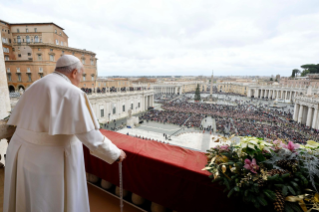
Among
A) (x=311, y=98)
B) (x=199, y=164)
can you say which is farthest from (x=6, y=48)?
(x=311, y=98)

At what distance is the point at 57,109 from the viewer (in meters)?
1.27

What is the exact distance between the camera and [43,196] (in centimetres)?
135

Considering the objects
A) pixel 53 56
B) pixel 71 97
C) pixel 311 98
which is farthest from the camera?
pixel 311 98

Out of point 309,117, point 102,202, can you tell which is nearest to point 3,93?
point 102,202

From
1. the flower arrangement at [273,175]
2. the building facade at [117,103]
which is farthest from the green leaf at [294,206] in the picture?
the building facade at [117,103]

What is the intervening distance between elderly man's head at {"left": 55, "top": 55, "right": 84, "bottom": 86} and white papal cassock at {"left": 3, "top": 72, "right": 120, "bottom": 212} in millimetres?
63

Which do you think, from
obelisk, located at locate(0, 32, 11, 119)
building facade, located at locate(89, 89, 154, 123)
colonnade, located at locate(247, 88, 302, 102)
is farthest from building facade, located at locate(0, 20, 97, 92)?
colonnade, located at locate(247, 88, 302, 102)

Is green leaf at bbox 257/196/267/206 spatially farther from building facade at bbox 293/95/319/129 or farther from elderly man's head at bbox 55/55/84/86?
building facade at bbox 293/95/319/129

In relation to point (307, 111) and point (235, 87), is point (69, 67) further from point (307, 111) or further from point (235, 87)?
point (235, 87)

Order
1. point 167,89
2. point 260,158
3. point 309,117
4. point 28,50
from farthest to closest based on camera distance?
1. point 167,89
2. point 309,117
3. point 28,50
4. point 260,158

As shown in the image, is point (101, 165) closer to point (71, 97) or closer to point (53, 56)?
point (71, 97)

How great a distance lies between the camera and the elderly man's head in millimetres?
1464

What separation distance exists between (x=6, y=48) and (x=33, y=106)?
19487mm

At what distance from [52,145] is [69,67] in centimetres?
68
